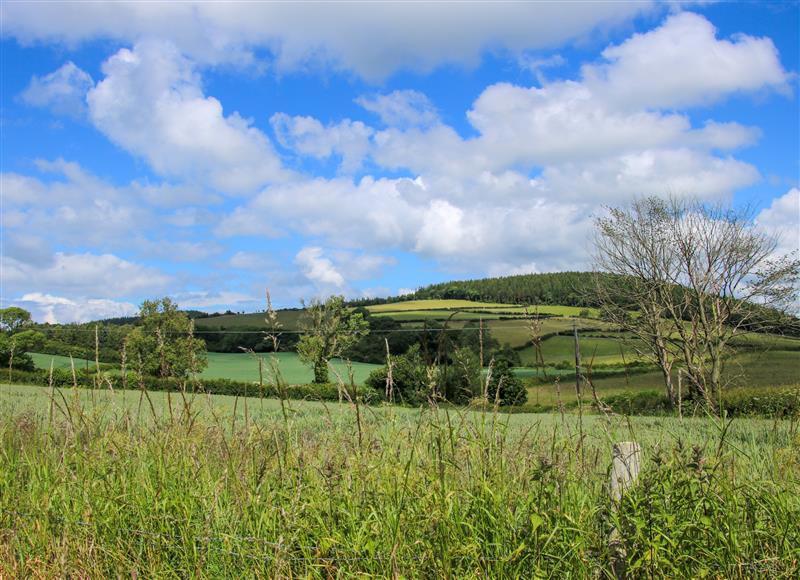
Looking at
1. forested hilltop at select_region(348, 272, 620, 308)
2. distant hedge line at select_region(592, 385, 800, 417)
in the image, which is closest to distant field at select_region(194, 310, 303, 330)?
forested hilltop at select_region(348, 272, 620, 308)

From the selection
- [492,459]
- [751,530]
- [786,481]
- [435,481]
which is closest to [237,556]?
[435,481]

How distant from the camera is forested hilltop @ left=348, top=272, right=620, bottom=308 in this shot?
22.7 m

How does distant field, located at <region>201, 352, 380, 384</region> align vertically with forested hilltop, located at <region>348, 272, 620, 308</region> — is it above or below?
below

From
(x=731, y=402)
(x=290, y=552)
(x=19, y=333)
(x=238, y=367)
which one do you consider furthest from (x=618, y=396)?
(x=19, y=333)

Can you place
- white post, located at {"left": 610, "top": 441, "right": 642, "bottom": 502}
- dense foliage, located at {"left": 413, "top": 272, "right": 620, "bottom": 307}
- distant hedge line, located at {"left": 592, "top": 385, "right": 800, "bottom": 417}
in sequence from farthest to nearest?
dense foliage, located at {"left": 413, "top": 272, "right": 620, "bottom": 307}
distant hedge line, located at {"left": 592, "top": 385, "right": 800, "bottom": 417}
white post, located at {"left": 610, "top": 441, "right": 642, "bottom": 502}

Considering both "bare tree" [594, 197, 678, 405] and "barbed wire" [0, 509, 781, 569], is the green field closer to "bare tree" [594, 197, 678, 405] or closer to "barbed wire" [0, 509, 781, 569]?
"bare tree" [594, 197, 678, 405]

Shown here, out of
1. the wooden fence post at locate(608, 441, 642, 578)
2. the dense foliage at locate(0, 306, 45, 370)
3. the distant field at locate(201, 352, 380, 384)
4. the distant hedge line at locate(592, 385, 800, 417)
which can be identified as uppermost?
the dense foliage at locate(0, 306, 45, 370)

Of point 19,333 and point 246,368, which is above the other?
point 19,333

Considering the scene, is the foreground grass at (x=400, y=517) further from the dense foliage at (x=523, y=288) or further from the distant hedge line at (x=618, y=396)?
the dense foliage at (x=523, y=288)

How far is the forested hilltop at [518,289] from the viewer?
22.7 metres

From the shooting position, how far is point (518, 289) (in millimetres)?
37938

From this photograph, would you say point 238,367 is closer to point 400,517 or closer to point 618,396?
point 618,396

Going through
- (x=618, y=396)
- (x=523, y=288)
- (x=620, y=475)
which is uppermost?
(x=523, y=288)

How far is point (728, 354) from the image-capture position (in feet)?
69.2
